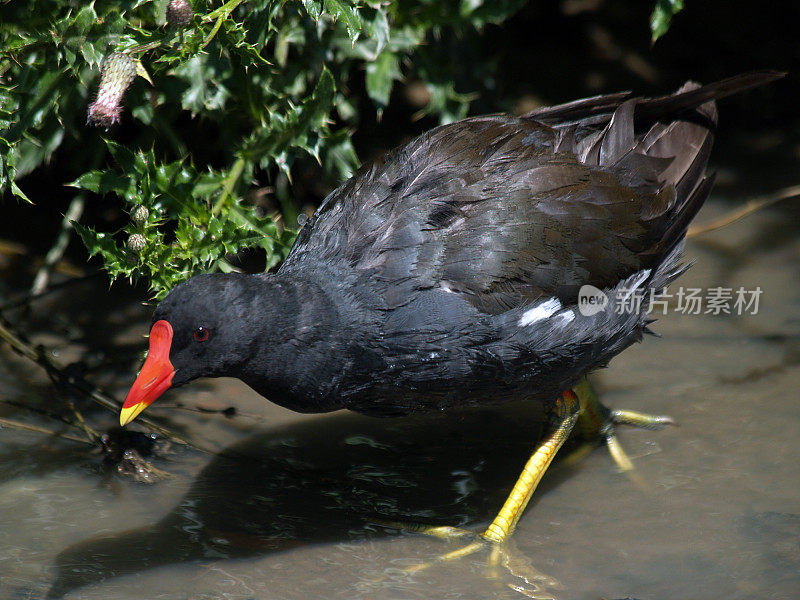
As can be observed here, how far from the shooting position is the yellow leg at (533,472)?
11.3ft

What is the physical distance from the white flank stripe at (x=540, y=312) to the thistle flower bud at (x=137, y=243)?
4.98ft

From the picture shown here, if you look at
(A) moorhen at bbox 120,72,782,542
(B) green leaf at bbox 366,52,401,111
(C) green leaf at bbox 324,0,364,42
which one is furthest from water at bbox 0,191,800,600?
(C) green leaf at bbox 324,0,364,42

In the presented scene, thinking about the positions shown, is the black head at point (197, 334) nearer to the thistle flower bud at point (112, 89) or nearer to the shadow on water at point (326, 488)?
the shadow on water at point (326, 488)

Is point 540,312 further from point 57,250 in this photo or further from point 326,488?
point 57,250

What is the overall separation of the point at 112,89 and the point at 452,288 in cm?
145

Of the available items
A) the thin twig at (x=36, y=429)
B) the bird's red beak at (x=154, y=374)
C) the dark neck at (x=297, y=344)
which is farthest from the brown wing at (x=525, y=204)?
the thin twig at (x=36, y=429)

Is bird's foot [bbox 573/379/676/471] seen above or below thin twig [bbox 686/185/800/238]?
below

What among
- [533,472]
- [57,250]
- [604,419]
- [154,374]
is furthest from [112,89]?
[604,419]

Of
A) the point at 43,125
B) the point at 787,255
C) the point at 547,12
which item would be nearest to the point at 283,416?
the point at 43,125

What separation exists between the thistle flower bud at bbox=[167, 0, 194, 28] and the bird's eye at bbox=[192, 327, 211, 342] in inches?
48.2

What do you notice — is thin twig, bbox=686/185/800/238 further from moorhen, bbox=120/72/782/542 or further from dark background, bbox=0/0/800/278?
moorhen, bbox=120/72/782/542

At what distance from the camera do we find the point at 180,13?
3.50 meters

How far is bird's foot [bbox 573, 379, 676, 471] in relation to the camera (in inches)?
158

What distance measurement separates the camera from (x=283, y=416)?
165 inches
